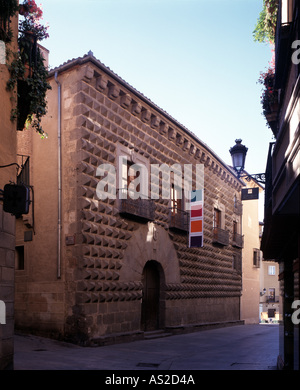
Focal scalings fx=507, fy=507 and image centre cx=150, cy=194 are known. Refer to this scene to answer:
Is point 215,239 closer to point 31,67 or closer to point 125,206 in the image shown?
point 125,206

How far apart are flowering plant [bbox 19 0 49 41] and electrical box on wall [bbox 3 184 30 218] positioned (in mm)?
3472

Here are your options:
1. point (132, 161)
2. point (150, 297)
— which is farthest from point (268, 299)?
point (132, 161)

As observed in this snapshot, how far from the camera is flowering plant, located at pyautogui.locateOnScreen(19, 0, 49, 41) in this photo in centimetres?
940

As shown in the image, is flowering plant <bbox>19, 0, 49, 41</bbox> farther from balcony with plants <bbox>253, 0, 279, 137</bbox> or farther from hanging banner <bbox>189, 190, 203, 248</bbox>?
hanging banner <bbox>189, 190, 203, 248</bbox>

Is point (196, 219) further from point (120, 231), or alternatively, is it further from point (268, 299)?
point (268, 299)

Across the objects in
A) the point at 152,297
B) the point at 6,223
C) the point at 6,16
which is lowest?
the point at 152,297

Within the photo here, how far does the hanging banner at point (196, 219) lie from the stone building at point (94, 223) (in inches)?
30.5

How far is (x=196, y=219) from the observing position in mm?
18219

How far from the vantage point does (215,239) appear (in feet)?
73.2

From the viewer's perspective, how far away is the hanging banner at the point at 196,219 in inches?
711

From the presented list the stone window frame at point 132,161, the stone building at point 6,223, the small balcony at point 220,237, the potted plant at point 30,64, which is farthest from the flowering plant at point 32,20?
the small balcony at point 220,237

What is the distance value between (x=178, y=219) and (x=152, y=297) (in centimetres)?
301
